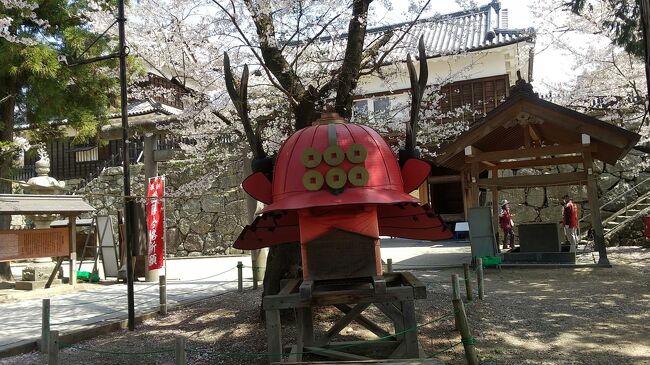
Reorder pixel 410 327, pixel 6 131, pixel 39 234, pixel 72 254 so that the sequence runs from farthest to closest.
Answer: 1. pixel 6 131
2. pixel 72 254
3. pixel 39 234
4. pixel 410 327

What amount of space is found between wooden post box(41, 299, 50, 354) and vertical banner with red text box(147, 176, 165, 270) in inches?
232

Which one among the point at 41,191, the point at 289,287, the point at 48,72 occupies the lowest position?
the point at 289,287

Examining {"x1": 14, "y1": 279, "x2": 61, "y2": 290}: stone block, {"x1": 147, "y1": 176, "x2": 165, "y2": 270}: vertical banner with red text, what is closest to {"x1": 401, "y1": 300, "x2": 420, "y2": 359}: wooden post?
{"x1": 147, "y1": 176, "x2": 165, "y2": 270}: vertical banner with red text

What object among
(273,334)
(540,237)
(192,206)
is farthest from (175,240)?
(273,334)

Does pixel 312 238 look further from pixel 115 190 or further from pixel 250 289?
pixel 115 190

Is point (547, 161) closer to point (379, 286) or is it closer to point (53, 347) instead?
point (379, 286)

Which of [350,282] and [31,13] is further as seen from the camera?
[31,13]

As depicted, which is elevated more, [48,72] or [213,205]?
[48,72]

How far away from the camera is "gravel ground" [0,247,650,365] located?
205 inches

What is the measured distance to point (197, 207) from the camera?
21.0 m

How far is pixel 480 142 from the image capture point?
478 inches

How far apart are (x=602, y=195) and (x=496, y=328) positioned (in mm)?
13551

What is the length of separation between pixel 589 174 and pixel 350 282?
29.3 feet

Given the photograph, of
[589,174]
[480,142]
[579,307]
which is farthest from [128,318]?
[589,174]
